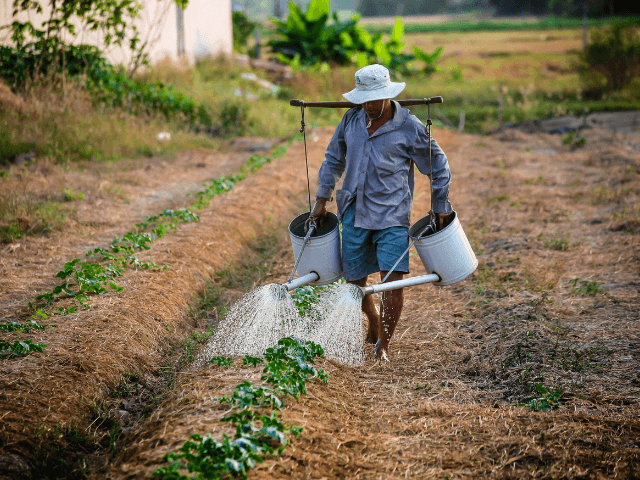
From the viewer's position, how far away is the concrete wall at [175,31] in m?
12.3

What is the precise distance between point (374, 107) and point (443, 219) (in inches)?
33.3

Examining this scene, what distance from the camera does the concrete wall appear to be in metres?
12.3

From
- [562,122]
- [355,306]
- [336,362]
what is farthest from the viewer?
[562,122]

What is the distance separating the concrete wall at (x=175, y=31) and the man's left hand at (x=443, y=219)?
847 cm

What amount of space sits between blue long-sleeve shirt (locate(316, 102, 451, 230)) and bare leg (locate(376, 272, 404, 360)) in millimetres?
405

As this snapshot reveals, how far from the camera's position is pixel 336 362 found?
3822mm

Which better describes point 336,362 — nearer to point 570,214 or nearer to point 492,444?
point 492,444

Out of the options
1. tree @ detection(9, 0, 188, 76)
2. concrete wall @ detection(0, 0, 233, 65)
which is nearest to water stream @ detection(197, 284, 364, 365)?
tree @ detection(9, 0, 188, 76)

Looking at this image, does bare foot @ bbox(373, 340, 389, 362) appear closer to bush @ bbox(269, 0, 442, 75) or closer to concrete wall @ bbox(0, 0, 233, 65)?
concrete wall @ bbox(0, 0, 233, 65)

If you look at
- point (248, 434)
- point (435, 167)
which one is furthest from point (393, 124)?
point (248, 434)

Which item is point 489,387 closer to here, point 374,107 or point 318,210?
point 318,210

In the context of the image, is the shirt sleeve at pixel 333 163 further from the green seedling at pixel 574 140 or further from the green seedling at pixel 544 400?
the green seedling at pixel 574 140

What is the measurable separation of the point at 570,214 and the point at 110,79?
821 centimetres

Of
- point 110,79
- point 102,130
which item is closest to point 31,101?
point 102,130
